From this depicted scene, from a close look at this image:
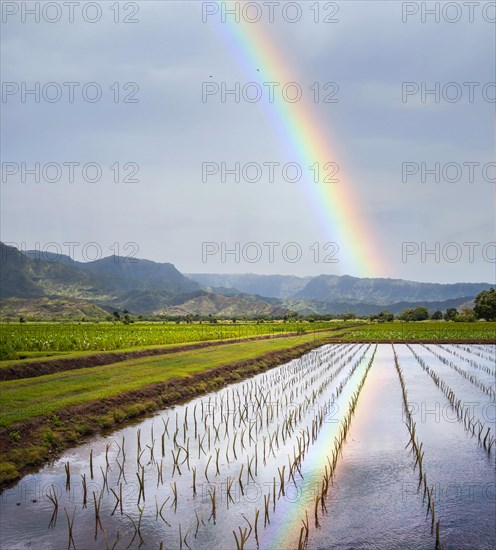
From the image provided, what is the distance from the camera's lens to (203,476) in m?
14.0

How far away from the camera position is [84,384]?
2461 cm

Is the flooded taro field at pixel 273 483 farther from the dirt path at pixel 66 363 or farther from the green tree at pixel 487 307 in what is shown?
the green tree at pixel 487 307

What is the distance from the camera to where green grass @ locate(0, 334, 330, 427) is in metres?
19.0

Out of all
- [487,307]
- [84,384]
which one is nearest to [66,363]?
[84,384]

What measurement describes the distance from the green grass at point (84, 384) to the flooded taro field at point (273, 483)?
245cm

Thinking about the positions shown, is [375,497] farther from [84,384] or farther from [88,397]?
[84,384]

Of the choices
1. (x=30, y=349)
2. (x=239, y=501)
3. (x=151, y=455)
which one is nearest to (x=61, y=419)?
(x=151, y=455)

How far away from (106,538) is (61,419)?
9.92 metres

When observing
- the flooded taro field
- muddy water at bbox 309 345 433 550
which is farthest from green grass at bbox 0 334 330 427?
muddy water at bbox 309 345 433 550

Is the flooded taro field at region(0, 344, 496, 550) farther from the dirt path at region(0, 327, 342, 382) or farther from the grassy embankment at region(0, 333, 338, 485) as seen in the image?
the dirt path at region(0, 327, 342, 382)

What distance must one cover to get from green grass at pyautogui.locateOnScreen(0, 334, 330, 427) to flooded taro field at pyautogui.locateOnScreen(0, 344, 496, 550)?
2.45 m

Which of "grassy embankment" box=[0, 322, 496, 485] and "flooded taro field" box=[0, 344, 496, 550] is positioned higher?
"grassy embankment" box=[0, 322, 496, 485]

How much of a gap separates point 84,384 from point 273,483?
1433 centimetres

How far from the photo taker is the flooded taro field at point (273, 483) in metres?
10.4
